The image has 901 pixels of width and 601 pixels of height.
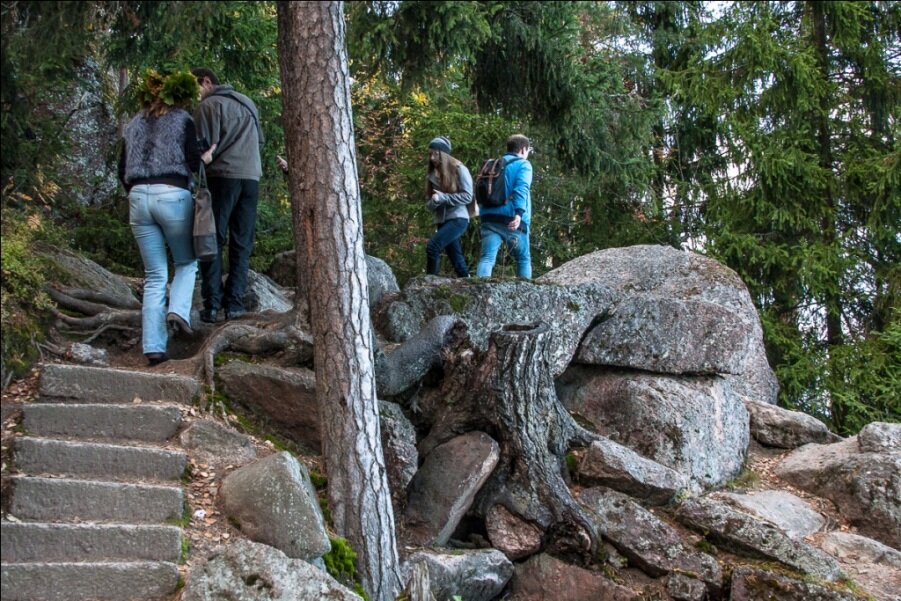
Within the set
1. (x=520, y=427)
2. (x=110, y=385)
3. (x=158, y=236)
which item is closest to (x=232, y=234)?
(x=158, y=236)

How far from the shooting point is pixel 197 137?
26.5 feet

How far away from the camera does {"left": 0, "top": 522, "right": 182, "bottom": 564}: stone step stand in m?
5.83

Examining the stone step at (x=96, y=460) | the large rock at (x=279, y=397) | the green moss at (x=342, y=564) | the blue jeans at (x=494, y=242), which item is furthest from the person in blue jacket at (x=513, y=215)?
the stone step at (x=96, y=460)

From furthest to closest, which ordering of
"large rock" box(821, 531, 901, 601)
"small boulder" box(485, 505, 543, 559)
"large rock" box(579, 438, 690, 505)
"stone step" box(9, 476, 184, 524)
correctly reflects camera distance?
"large rock" box(579, 438, 690, 505), "large rock" box(821, 531, 901, 601), "small boulder" box(485, 505, 543, 559), "stone step" box(9, 476, 184, 524)

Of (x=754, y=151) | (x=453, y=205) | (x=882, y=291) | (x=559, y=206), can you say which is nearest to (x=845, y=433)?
(x=882, y=291)

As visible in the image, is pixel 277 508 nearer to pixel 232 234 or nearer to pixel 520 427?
pixel 520 427

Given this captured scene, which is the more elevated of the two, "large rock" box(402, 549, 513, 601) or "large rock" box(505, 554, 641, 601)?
"large rock" box(402, 549, 513, 601)

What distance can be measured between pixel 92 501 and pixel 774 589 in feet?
18.4

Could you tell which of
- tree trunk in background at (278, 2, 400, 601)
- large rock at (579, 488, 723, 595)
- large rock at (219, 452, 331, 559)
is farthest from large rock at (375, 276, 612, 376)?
large rock at (219, 452, 331, 559)

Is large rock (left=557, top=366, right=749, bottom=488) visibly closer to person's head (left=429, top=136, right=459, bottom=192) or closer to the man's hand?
person's head (left=429, top=136, right=459, bottom=192)

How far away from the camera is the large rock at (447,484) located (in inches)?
310

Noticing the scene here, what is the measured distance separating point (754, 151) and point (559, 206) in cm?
313

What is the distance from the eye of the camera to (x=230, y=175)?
8.52 meters

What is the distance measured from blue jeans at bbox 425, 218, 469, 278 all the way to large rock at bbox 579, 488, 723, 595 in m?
3.05
